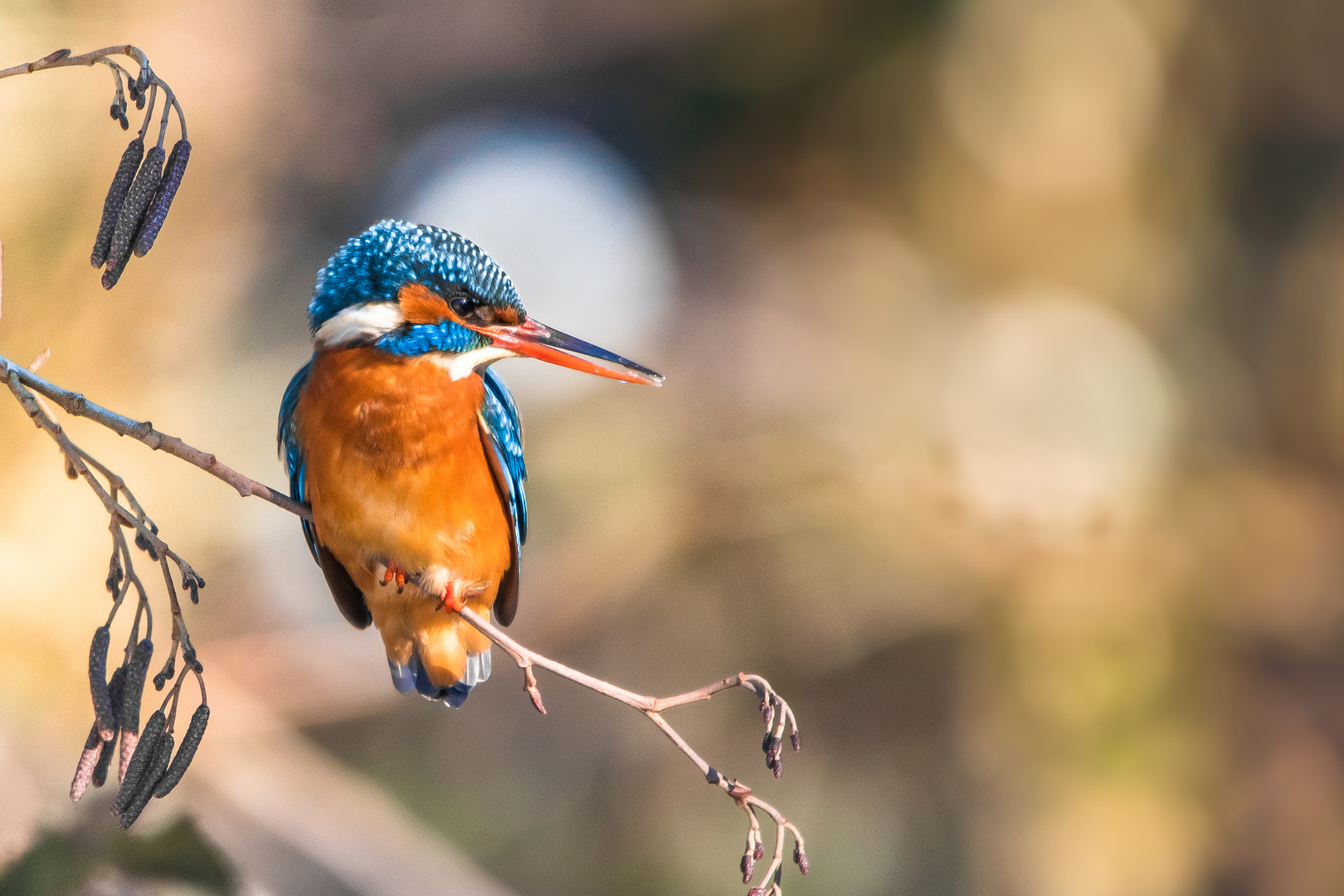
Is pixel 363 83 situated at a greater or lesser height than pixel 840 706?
greater

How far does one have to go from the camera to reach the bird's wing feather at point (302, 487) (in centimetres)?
222

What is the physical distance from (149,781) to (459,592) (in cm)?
91

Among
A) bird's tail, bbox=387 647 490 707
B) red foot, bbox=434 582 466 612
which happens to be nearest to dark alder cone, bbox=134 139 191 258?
red foot, bbox=434 582 466 612

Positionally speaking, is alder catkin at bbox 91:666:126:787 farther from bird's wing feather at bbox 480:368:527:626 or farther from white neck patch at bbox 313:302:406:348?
bird's wing feather at bbox 480:368:527:626

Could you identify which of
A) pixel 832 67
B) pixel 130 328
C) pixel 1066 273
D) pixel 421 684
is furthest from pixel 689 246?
pixel 421 684

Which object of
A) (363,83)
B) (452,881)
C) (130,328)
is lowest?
(452,881)

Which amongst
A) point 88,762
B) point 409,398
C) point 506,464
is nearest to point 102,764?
point 88,762

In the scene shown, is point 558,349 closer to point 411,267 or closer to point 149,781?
point 411,267

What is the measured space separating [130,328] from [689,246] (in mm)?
5237

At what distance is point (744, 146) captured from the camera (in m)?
8.57

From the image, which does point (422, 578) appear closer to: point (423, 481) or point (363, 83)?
point (423, 481)

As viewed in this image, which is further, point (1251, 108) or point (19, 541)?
point (1251, 108)

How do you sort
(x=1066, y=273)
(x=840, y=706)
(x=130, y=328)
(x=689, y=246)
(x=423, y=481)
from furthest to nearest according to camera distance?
(x=689, y=246) → (x=840, y=706) → (x=1066, y=273) → (x=130, y=328) → (x=423, y=481)

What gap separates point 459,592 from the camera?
223cm
